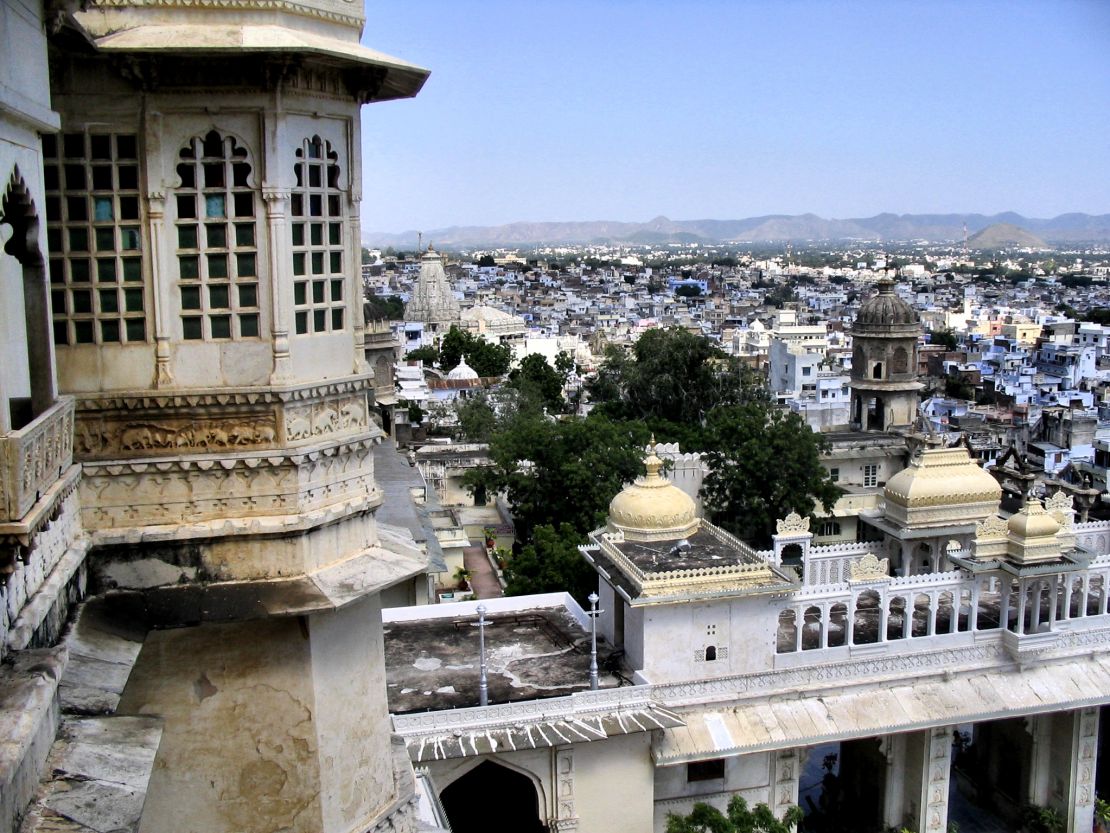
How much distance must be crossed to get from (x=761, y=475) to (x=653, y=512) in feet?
44.2

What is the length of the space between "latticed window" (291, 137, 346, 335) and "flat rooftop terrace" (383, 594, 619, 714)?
31.4 feet

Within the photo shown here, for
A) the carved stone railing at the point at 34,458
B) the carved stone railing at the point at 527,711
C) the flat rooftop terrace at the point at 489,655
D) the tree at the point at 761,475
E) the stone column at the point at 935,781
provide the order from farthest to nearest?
the tree at the point at 761,475 < the stone column at the point at 935,781 < the flat rooftop terrace at the point at 489,655 < the carved stone railing at the point at 527,711 < the carved stone railing at the point at 34,458

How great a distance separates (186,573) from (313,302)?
6.58ft

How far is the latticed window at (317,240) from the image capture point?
7668 millimetres

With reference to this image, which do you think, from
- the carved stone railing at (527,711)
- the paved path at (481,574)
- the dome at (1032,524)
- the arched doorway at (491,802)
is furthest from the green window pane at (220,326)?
the paved path at (481,574)

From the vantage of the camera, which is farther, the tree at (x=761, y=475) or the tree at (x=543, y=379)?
the tree at (x=543, y=379)

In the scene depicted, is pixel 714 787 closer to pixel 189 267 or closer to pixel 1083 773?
pixel 1083 773

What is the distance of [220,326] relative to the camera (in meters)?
7.52

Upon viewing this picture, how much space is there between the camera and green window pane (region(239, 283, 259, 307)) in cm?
750

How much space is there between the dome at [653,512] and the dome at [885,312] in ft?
70.1

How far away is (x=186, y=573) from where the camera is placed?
Result: 7.37m

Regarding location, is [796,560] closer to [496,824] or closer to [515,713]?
[496,824]

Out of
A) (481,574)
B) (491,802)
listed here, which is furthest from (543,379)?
(491,802)

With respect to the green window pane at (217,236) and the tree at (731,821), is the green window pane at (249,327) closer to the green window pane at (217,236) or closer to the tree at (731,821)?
the green window pane at (217,236)
